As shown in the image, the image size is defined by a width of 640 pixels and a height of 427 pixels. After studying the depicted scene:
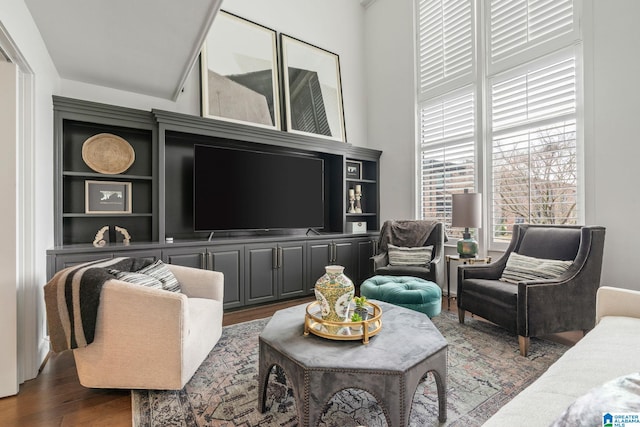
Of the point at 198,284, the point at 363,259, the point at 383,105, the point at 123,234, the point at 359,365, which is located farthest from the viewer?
the point at 383,105

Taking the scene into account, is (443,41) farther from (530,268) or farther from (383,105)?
(530,268)

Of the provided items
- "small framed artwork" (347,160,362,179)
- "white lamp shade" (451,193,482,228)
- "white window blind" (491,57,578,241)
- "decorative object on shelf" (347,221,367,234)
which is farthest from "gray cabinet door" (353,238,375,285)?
"white window blind" (491,57,578,241)

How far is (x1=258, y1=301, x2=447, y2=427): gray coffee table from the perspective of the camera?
1.31m

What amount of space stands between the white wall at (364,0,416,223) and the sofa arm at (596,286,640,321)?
2.67m

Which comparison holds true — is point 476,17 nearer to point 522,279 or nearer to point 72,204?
point 522,279

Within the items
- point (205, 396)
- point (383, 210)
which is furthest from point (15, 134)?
point (383, 210)

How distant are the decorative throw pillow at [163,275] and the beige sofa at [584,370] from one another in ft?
6.94

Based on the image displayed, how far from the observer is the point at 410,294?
2535mm

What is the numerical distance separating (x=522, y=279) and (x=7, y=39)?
3896 mm

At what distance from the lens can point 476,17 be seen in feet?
12.4

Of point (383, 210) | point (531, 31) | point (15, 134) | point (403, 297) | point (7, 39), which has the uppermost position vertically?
point (531, 31)

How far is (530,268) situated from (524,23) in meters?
2.63

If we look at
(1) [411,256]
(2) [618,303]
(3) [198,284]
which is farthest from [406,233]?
(3) [198,284]

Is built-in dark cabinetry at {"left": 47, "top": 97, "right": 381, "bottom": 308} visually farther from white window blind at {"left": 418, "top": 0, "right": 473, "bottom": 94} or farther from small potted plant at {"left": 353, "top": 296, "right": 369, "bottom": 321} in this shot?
small potted plant at {"left": 353, "top": 296, "right": 369, "bottom": 321}
